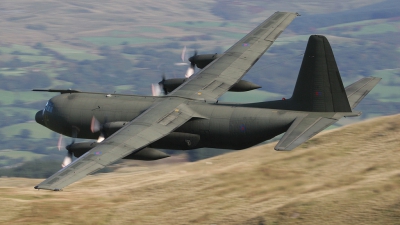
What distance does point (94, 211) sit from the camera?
52.6m

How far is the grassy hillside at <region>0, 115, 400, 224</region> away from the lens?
45750mm

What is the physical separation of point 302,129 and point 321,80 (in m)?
4.42

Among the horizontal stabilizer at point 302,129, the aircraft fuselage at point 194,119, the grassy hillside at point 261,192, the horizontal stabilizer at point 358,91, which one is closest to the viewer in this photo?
the horizontal stabilizer at point 302,129

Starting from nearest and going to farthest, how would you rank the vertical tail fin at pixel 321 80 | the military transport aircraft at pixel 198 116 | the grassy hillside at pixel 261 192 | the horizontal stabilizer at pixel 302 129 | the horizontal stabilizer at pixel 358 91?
1. the horizontal stabilizer at pixel 302 129
2. the military transport aircraft at pixel 198 116
3. the grassy hillside at pixel 261 192
4. the vertical tail fin at pixel 321 80
5. the horizontal stabilizer at pixel 358 91

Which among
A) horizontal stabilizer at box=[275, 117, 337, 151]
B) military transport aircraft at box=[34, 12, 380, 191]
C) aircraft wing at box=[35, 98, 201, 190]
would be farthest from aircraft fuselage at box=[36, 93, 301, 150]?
horizontal stabilizer at box=[275, 117, 337, 151]

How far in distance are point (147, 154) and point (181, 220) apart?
27.3ft

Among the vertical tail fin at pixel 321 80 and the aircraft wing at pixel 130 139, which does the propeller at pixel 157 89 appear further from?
the vertical tail fin at pixel 321 80

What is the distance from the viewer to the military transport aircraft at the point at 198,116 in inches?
1732

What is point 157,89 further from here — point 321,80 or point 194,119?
point 321,80

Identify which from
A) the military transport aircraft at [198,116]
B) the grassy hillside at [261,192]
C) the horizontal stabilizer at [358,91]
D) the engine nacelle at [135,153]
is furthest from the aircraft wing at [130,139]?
the horizontal stabilizer at [358,91]

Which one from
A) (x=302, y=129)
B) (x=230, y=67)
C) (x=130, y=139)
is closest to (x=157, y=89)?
(x=230, y=67)

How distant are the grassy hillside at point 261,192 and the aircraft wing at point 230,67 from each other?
8.19 m

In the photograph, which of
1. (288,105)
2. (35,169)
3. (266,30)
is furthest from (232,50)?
(35,169)

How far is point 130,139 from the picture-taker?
147ft
